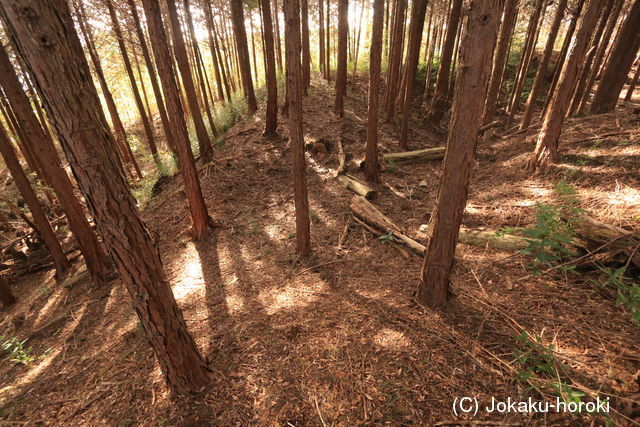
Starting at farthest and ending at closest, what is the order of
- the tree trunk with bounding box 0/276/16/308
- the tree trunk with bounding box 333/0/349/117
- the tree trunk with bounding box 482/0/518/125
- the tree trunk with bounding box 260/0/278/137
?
the tree trunk with bounding box 333/0/349/117
the tree trunk with bounding box 260/0/278/137
the tree trunk with bounding box 482/0/518/125
the tree trunk with bounding box 0/276/16/308

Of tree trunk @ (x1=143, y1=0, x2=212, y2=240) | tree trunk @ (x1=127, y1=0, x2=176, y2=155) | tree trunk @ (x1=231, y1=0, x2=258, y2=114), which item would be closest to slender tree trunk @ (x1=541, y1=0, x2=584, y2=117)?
tree trunk @ (x1=143, y1=0, x2=212, y2=240)

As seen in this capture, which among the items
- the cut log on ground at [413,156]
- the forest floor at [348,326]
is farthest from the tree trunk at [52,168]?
the cut log on ground at [413,156]

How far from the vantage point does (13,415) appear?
3.68 metres

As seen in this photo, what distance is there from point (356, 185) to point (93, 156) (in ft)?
23.2

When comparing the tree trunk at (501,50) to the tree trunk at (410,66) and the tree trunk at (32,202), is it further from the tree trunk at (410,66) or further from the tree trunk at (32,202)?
the tree trunk at (32,202)

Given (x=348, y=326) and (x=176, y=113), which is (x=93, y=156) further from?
(x=176, y=113)

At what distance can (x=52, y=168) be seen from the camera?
256 inches

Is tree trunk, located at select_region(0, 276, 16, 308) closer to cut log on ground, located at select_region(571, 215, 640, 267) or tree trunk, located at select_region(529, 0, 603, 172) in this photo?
cut log on ground, located at select_region(571, 215, 640, 267)

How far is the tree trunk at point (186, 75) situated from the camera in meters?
7.27

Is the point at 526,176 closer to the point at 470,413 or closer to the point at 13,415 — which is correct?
the point at 470,413

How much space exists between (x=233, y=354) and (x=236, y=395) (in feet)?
2.03

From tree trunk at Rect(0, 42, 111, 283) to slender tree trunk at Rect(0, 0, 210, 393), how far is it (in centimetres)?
584

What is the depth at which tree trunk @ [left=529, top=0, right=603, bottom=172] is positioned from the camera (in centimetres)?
586

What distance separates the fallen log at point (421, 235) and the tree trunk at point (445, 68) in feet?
28.2
